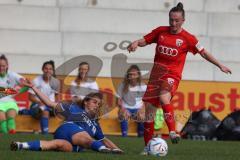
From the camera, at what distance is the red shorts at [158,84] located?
35.1 ft

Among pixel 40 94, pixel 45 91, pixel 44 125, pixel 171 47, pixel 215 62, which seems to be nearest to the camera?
pixel 40 94

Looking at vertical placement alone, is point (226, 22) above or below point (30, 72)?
above

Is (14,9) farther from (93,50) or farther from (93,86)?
(93,86)

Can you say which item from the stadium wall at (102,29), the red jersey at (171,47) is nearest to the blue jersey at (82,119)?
the red jersey at (171,47)

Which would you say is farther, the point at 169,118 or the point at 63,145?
the point at 169,118

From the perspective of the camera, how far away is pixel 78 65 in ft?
51.7

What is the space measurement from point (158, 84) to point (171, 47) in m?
0.53

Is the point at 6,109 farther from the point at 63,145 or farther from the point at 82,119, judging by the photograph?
the point at 63,145

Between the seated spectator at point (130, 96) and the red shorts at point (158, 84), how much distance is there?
3974 mm

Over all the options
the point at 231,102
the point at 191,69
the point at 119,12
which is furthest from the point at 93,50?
the point at 231,102

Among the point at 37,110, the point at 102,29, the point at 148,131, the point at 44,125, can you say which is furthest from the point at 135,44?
the point at 102,29

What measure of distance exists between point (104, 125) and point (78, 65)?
1292mm

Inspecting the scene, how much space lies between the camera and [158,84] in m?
10.8

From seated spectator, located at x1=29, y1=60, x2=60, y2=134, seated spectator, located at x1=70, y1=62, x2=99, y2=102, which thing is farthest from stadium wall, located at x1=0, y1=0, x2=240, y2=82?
seated spectator, located at x1=70, y1=62, x2=99, y2=102
